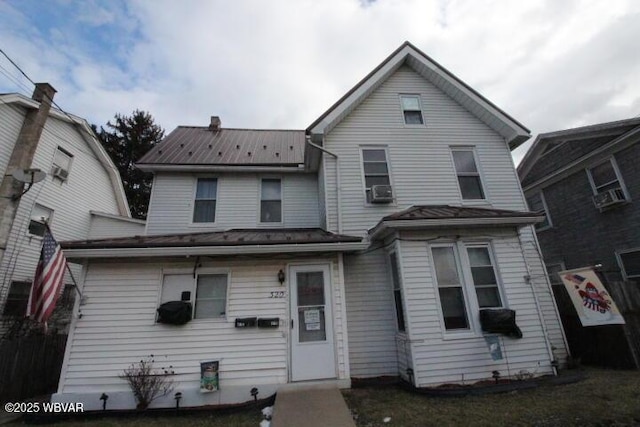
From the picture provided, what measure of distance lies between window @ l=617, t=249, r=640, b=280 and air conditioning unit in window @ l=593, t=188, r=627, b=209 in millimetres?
1643

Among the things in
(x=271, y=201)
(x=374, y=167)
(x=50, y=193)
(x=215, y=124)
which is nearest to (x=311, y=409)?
(x=271, y=201)

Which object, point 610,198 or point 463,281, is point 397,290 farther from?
point 610,198

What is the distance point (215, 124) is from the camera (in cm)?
1173

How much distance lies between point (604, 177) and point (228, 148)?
13712 millimetres

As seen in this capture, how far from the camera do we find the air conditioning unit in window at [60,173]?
10562 mm

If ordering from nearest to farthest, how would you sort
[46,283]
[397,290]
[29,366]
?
1. [46,283]
2. [29,366]
3. [397,290]

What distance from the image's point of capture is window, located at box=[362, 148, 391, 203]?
25.1 feet

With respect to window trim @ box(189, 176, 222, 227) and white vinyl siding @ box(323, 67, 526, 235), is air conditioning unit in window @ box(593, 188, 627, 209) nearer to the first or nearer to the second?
white vinyl siding @ box(323, 67, 526, 235)

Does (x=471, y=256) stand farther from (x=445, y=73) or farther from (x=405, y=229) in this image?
(x=445, y=73)

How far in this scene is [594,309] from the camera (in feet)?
17.6

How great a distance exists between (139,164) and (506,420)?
33.7 ft

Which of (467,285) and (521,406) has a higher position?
(467,285)

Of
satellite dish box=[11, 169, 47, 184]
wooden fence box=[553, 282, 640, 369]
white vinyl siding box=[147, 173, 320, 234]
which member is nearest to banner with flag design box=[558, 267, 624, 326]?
wooden fence box=[553, 282, 640, 369]

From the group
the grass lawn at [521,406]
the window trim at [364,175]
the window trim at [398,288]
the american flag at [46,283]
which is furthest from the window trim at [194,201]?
the grass lawn at [521,406]
